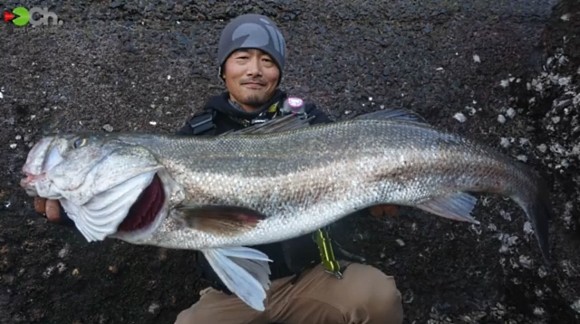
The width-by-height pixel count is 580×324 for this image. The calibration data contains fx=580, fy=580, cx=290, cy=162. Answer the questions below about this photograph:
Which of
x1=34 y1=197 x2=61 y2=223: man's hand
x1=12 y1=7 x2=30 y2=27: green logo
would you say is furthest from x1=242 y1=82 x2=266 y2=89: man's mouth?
x1=12 y1=7 x2=30 y2=27: green logo

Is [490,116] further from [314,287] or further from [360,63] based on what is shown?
[314,287]

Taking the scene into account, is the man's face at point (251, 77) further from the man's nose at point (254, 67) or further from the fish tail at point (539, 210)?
the fish tail at point (539, 210)

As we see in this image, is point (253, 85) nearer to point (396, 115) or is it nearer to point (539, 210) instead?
point (396, 115)

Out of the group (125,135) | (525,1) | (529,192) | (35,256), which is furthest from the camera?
(525,1)

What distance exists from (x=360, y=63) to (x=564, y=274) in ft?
6.89

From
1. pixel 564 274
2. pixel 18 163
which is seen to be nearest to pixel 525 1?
pixel 564 274

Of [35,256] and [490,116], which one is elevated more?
[490,116]

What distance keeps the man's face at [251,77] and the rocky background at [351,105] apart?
→ 1033 mm

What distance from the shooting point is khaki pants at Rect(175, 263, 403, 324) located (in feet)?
9.96

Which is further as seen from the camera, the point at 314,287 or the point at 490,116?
the point at 490,116

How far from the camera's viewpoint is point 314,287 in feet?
10.5

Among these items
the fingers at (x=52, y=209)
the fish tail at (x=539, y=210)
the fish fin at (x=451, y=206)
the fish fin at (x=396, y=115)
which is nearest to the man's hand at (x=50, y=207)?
the fingers at (x=52, y=209)

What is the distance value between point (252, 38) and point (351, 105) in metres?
1.30

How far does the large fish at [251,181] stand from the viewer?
258 centimetres
